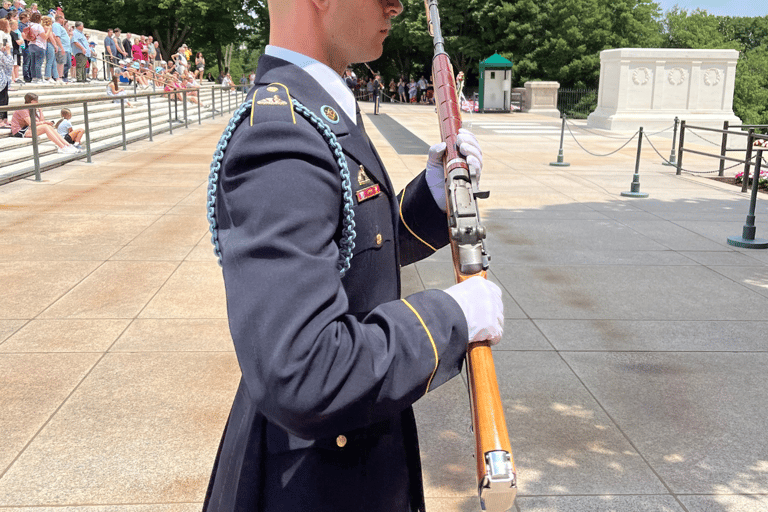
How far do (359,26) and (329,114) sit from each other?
0.59 ft

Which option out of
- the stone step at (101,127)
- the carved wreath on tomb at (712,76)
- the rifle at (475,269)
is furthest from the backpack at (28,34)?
the rifle at (475,269)

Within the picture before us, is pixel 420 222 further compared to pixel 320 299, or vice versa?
pixel 420 222

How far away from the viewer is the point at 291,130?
1223 millimetres

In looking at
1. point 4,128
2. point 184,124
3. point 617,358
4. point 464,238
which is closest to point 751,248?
point 617,358

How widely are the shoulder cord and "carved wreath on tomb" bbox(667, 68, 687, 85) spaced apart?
78.6 feet

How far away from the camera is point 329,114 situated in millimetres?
1394

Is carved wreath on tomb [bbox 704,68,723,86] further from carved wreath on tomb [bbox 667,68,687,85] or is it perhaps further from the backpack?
the backpack

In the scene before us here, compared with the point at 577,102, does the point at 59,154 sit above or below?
below

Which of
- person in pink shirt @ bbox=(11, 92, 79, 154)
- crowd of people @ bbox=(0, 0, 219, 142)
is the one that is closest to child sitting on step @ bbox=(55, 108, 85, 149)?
crowd of people @ bbox=(0, 0, 219, 142)

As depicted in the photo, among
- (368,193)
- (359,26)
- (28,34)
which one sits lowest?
(368,193)

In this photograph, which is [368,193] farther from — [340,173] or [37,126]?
[37,126]

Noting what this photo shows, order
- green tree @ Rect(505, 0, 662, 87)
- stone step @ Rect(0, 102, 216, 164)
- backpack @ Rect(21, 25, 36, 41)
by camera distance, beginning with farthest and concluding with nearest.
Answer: green tree @ Rect(505, 0, 662, 87) < backpack @ Rect(21, 25, 36, 41) < stone step @ Rect(0, 102, 216, 164)

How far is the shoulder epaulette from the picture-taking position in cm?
126

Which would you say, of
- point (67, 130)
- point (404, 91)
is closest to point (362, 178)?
point (67, 130)
